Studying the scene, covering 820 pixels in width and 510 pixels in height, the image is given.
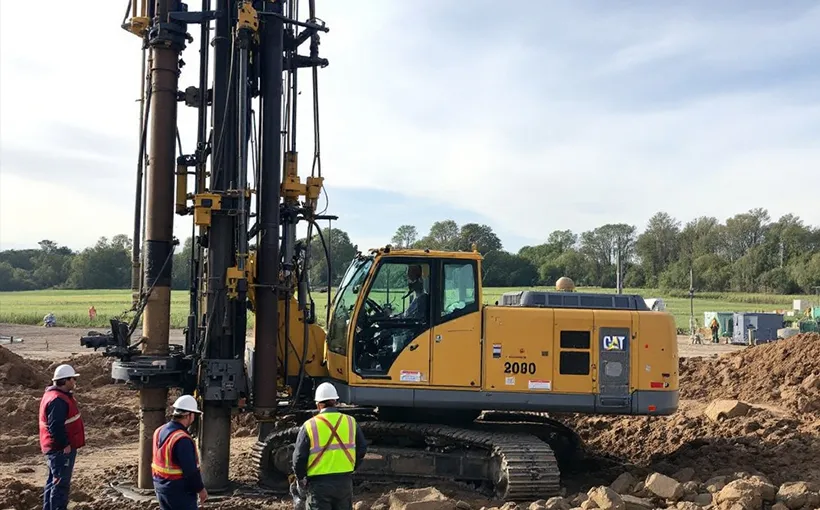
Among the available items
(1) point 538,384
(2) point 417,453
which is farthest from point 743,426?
(2) point 417,453

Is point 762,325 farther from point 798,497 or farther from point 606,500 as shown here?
point 606,500

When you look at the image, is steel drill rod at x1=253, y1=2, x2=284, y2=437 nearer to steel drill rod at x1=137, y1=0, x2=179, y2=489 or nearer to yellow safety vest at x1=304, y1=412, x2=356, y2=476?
steel drill rod at x1=137, y1=0, x2=179, y2=489

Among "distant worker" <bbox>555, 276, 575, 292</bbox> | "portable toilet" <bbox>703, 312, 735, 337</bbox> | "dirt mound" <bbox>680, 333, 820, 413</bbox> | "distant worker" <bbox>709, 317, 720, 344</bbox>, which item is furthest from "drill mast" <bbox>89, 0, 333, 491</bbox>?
"portable toilet" <bbox>703, 312, 735, 337</bbox>

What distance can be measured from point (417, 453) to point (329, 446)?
3.09 meters

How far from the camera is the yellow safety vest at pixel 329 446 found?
20.9ft

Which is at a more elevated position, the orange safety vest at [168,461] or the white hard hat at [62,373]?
the white hard hat at [62,373]

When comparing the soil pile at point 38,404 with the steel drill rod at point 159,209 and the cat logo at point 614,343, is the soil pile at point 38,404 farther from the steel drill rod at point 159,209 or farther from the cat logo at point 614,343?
the cat logo at point 614,343

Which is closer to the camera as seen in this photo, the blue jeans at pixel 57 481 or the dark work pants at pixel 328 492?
the dark work pants at pixel 328 492

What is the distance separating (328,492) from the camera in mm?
6402

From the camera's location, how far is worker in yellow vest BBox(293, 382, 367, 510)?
637 cm

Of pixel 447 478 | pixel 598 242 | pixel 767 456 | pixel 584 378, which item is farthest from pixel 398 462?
pixel 598 242

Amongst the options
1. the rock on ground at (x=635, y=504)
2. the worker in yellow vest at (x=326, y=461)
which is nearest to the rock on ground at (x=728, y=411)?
the rock on ground at (x=635, y=504)

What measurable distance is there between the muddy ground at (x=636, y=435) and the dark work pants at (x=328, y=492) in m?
1.74

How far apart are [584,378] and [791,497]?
2.43 m
